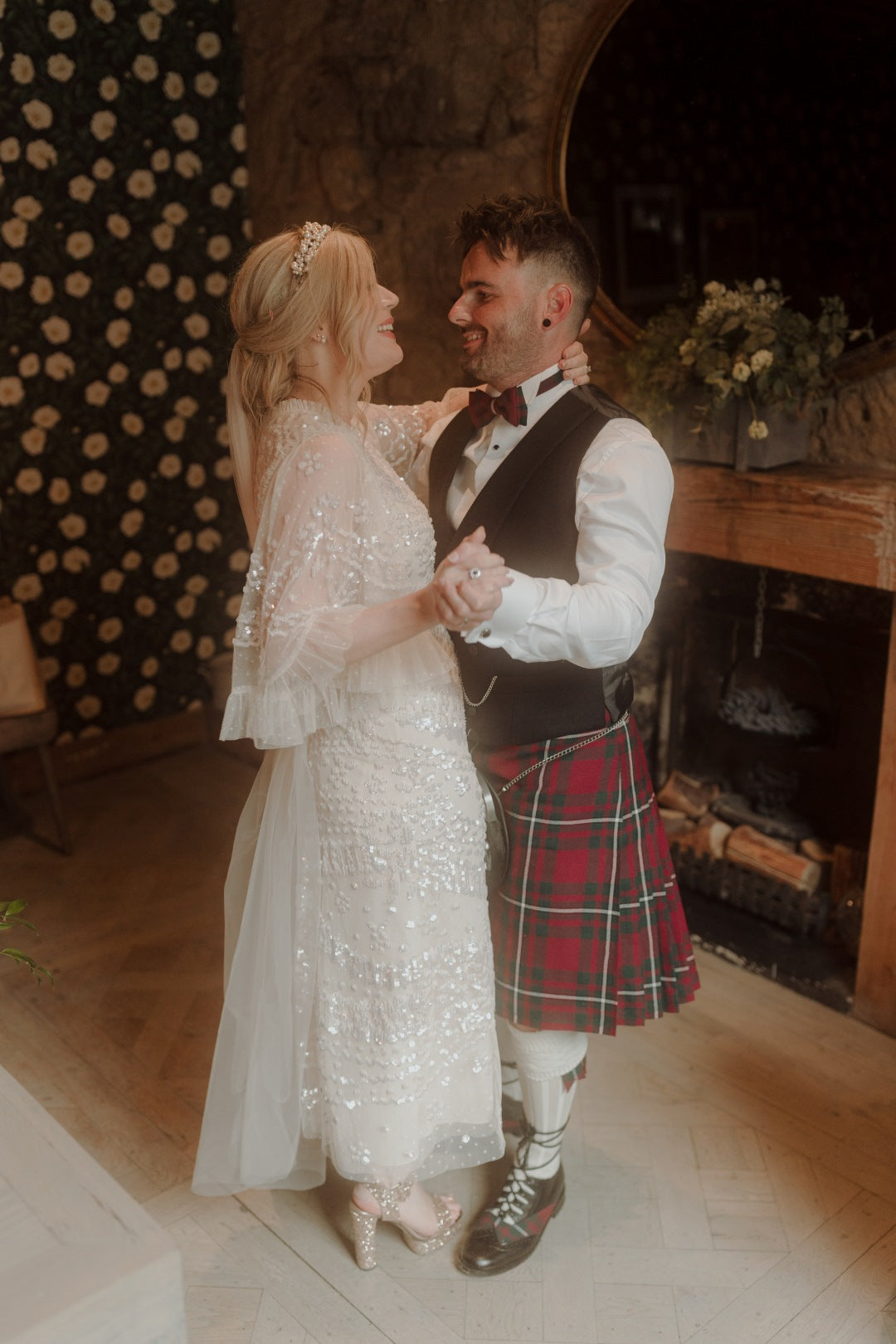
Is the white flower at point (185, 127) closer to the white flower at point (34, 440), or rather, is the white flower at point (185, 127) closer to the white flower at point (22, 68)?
the white flower at point (22, 68)

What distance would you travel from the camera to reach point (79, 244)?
3564 millimetres

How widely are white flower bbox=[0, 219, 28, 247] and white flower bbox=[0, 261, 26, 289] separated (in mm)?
52

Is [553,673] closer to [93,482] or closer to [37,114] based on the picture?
[93,482]

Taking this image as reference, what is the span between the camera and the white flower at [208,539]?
407cm

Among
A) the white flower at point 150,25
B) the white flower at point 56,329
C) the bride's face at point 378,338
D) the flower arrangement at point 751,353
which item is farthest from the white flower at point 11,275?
the bride's face at point 378,338

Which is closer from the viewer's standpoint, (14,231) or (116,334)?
(14,231)

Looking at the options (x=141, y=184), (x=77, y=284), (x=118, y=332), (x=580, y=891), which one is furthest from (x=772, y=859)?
(x=141, y=184)

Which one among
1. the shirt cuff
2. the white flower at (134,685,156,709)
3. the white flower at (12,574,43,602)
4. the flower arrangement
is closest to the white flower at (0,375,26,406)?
the white flower at (12,574,43,602)

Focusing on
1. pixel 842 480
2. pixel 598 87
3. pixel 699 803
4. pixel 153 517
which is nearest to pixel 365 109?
pixel 598 87

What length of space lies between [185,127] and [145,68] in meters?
0.19

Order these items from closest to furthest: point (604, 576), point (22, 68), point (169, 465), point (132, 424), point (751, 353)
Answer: point (604, 576), point (751, 353), point (22, 68), point (132, 424), point (169, 465)

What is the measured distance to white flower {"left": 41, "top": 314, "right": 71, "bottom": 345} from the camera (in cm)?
356

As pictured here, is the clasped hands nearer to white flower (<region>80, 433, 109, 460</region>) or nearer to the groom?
the groom

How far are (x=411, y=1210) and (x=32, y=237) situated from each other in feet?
9.31
